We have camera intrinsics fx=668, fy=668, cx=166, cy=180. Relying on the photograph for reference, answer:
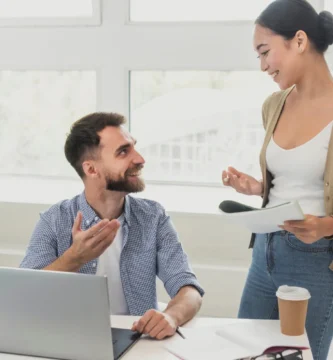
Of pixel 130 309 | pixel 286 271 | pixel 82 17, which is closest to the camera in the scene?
pixel 286 271

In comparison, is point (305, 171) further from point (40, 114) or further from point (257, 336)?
point (40, 114)

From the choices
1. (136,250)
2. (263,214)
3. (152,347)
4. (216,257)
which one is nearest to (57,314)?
(152,347)

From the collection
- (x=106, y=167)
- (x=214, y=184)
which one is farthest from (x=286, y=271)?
(x=214, y=184)

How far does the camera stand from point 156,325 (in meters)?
1.67

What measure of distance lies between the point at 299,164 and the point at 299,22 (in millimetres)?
413

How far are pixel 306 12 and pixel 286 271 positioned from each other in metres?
0.75

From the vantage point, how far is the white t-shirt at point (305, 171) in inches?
74.0

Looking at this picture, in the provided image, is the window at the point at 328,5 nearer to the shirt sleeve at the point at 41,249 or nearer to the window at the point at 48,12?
the window at the point at 48,12

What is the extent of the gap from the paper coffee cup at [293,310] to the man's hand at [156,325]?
28 centimetres

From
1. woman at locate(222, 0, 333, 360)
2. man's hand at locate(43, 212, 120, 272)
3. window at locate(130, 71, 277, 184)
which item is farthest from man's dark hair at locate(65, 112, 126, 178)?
window at locate(130, 71, 277, 184)

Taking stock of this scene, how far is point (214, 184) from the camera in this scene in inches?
127

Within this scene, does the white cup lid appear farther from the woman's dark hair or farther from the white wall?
the white wall

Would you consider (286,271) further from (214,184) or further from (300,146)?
(214,184)

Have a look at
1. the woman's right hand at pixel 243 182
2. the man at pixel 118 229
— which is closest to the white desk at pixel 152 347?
the man at pixel 118 229
